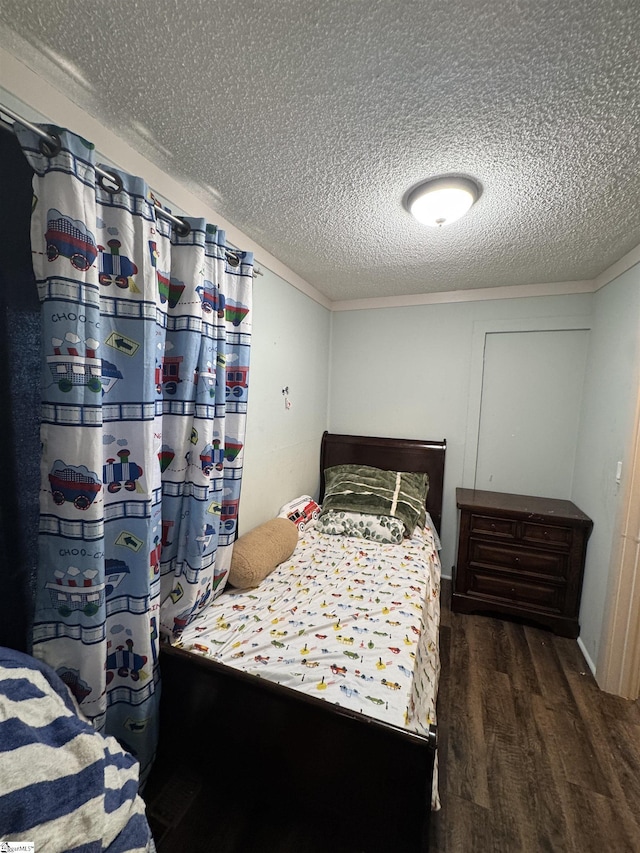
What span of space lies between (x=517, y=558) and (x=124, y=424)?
8.40 ft

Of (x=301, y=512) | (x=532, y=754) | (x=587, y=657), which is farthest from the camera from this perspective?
(x=301, y=512)

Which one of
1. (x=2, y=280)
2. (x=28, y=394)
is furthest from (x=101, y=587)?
(x=2, y=280)

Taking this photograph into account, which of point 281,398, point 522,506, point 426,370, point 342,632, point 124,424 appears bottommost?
point 342,632

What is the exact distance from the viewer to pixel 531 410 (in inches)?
105

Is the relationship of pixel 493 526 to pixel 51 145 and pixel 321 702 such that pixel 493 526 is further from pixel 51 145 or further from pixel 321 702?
pixel 51 145

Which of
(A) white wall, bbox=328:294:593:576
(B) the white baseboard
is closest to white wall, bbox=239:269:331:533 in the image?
(A) white wall, bbox=328:294:593:576

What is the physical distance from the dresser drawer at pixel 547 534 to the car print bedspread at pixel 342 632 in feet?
2.65

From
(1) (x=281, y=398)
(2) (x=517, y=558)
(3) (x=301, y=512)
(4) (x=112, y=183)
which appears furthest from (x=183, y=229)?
(2) (x=517, y=558)

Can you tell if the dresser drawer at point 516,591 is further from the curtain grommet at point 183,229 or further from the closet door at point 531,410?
the curtain grommet at point 183,229

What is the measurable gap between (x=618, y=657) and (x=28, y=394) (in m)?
2.94

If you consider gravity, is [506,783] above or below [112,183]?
below

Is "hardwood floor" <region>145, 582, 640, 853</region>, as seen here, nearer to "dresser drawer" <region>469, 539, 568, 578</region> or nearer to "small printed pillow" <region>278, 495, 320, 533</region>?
"dresser drawer" <region>469, 539, 568, 578</region>

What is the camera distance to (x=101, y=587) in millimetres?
1055

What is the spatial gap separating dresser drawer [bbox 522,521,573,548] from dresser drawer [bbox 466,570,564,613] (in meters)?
0.30
